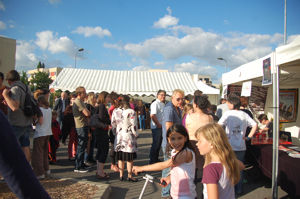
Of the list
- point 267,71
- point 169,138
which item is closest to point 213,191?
point 169,138

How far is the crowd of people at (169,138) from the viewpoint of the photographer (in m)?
1.72

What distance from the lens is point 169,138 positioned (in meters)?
2.23

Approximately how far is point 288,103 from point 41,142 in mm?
8004

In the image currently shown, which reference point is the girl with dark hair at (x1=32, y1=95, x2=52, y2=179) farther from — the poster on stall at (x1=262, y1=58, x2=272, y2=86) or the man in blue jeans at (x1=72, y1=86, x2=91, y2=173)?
the poster on stall at (x1=262, y1=58, x2=272, y2=86)

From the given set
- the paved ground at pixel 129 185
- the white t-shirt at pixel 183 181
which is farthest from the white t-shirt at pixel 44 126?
the white t-shirt at pixel 183 181

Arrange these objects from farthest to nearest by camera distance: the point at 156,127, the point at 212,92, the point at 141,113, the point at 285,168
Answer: the point at 212,92
the point at 141,113
the point at 156,127
the point at 285,168

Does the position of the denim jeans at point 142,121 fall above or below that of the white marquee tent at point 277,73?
below

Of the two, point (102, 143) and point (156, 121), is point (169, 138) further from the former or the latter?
point (156, 121)

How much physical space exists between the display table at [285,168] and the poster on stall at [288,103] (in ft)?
11.6

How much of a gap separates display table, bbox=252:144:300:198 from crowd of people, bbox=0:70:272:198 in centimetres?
66

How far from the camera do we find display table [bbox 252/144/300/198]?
10.3 ft

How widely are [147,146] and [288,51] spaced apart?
19.6 feet

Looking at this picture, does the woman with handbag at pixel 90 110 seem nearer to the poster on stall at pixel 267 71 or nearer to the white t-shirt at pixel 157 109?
the white t-shirt at pixel 157 109

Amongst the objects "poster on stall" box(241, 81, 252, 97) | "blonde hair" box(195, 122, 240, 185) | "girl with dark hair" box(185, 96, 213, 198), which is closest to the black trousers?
"girl with dark hair" box(185, 96, 213, 198)
